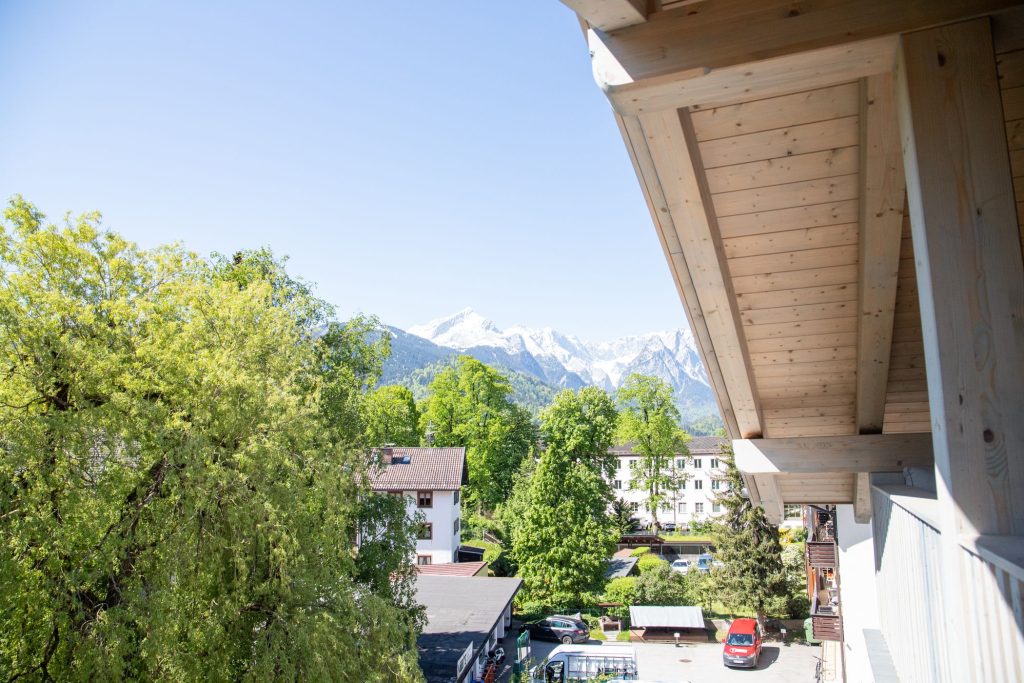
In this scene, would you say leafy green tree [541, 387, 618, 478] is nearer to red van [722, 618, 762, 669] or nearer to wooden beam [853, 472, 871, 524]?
red van [722, 618, 762, 669]

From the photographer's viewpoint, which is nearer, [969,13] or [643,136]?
[969,13]

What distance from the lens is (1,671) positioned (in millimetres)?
7176

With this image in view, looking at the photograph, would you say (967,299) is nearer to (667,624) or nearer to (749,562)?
(667,624)

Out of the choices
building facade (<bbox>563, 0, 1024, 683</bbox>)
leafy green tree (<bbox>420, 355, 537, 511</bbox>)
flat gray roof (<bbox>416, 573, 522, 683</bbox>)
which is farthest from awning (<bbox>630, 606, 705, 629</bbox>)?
building facade (<bbox>563, 0, 1024, 683</bbox>)

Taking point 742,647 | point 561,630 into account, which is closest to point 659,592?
point 561,630

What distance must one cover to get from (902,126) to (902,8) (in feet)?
1.18

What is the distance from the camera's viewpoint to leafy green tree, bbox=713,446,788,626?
2286 cm

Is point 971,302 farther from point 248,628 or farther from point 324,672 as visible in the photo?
point 248,628

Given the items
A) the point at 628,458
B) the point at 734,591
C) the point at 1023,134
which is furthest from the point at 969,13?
the point at 628,458

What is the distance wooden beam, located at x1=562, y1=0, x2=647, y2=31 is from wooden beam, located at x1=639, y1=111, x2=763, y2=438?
0.41 meters

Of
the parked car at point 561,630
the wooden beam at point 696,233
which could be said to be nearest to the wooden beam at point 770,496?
the wooden beam at point 696,233

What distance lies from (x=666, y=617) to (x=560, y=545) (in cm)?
428

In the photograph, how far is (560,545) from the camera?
23812 millimetres

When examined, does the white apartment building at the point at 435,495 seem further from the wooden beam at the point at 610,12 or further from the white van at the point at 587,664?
the wooden beam at the point at 610,12
